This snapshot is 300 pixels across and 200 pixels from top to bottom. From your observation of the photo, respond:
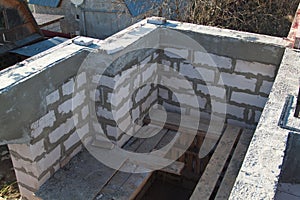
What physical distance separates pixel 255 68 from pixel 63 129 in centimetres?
209

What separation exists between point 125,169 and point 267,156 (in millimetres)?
1665

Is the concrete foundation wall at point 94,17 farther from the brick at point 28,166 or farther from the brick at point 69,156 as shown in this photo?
the brick at point 28,166

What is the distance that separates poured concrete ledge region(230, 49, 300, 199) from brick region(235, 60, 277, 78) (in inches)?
32.0

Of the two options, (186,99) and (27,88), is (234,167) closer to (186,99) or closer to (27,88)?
(186,99)

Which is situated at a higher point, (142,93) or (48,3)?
(142,93)

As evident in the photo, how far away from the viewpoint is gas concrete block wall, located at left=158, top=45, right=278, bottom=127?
363 cm

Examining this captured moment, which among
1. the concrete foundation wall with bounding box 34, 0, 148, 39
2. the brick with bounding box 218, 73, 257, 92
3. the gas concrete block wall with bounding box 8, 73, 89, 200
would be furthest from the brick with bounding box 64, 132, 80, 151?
the concrete foundation wall with bounding box 34, 0, 148, 39

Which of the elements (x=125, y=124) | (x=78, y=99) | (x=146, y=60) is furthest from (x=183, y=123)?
(x=78, y=99)

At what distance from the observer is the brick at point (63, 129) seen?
3086 mm

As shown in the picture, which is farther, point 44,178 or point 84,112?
point 84,112

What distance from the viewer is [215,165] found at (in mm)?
3262

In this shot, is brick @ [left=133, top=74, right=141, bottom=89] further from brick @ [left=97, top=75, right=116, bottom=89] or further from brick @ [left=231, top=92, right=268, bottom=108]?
brick @ [left=231, top=92, right=268, bottom=108]

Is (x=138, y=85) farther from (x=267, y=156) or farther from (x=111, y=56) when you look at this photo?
(x=267, y=156)

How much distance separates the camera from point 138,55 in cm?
352
